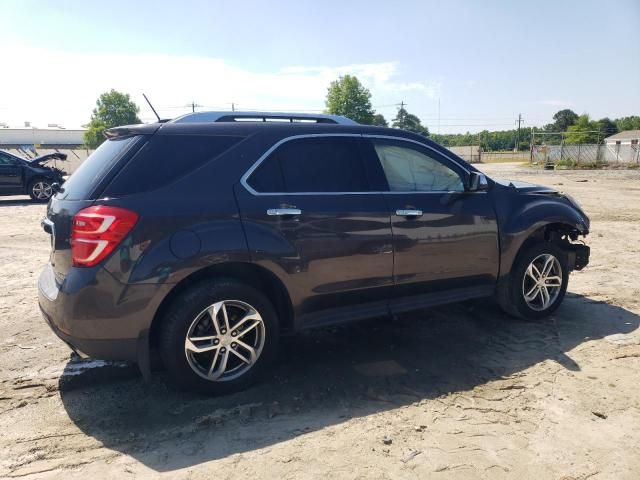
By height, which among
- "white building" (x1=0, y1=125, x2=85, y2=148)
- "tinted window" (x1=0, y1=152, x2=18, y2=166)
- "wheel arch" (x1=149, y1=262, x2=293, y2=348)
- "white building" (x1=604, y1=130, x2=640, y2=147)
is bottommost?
"wheel arch" (x1=149, y1=262, x2=293, y2=348)

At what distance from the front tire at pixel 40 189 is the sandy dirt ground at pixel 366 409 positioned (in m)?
11.6

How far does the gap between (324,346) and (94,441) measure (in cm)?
199

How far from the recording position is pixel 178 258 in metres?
3.07

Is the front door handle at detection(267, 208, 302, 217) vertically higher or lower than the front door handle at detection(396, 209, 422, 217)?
higher

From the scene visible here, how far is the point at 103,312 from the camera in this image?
2.97m

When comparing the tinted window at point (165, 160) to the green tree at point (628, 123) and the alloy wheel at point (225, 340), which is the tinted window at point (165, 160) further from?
the green tree at point (628, 123)

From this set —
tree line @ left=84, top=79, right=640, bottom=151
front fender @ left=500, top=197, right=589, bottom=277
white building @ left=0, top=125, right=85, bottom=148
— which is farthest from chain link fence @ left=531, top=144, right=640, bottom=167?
white building @ left=0, top=125, right=85, bottom=148

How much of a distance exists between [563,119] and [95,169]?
11909 cm

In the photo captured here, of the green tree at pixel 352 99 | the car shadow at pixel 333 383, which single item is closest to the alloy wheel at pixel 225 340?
the car shadow at pixel 333 383

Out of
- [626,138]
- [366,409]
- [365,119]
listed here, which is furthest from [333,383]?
[626,138]

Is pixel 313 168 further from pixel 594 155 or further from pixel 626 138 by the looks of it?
pixel 626 138

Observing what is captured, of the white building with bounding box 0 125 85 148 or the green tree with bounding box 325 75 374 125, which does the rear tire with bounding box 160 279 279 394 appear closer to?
the green tree with bounding box 325 75 374 125

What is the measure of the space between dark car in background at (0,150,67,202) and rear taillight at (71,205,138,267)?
13488 mm

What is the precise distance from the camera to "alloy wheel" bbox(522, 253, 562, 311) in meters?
4.77
